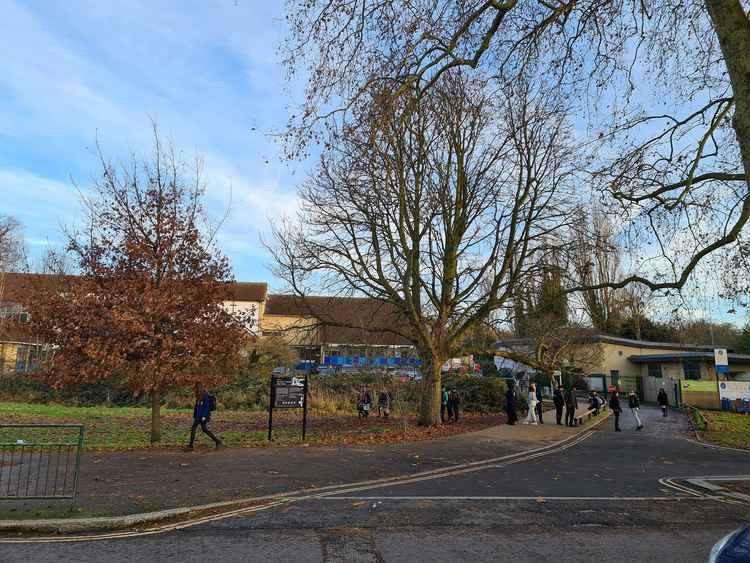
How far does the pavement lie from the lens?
7598 mm

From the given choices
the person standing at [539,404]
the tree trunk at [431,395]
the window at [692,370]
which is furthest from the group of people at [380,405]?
the window at [692,370]

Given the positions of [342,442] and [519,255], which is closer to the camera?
[342,442]

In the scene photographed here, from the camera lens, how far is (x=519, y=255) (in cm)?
1877

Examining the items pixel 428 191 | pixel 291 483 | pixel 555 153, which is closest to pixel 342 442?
pixel 291 483

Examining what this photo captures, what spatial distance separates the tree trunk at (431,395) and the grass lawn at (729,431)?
8905mm

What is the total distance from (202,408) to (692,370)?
38.6m

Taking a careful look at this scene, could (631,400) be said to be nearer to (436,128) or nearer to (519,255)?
(519,255)

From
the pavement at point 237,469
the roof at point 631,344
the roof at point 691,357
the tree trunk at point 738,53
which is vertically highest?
the tree trunk at point 738,53

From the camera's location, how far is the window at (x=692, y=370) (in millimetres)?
38688

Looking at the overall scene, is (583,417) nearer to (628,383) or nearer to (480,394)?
(480,394)

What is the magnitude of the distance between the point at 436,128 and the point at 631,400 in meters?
13.7

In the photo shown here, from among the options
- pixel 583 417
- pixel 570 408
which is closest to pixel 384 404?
pixel 570 408

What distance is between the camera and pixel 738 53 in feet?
24.3

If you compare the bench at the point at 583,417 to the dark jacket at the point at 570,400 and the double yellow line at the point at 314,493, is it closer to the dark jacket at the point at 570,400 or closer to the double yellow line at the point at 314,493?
the dark jacket at the point at 570,400
